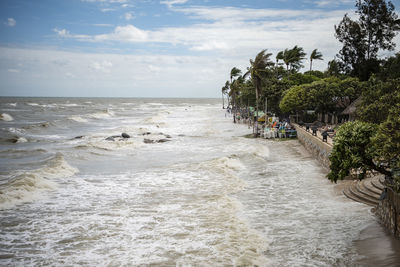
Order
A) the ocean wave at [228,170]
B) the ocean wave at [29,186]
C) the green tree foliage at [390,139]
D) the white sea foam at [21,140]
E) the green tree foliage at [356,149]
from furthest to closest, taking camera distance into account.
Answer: the white sea foam at [21,140]
the ocean wave at [228,170]
the ocean wave at [29,186]
the green tree foliage at [356,149]
the green tree foliage at [390,139]

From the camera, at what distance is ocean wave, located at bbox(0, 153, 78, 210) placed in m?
14.8

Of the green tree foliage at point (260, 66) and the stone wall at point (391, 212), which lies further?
the green tree foliage at point (260, 66)

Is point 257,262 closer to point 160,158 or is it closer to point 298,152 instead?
point 160,158

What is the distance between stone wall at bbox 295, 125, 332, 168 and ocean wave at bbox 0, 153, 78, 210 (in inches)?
617

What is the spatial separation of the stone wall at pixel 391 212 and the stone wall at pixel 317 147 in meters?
8.38

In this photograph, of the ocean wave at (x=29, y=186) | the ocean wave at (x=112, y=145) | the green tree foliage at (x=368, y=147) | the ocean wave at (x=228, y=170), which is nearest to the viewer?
the green tree foliage at (x=368, y=147)

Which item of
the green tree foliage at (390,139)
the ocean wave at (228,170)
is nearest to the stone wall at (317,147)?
the ocean wave at (228,170)

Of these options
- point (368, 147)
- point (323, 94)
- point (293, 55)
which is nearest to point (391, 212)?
point (368, 147)

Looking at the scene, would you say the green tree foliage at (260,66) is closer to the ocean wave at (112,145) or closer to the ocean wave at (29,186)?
the ocean wave at (112,145)

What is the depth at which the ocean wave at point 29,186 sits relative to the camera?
582 inches

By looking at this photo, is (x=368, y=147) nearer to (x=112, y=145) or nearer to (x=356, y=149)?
(x=356, y=149)

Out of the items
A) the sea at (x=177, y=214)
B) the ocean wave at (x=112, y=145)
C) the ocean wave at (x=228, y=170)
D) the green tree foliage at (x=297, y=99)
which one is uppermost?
the green tree foliage at (x=297, y=99)

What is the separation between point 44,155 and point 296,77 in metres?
43.6

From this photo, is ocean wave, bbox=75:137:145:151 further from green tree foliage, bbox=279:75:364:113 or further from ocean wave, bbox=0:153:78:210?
green tree foliage, bbox=279:75:364:113
